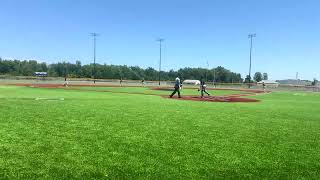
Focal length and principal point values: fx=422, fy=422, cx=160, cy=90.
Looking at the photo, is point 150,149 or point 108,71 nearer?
point 150,149

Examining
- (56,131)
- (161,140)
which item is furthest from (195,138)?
(56,131)

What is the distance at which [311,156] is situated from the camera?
8.55 metres

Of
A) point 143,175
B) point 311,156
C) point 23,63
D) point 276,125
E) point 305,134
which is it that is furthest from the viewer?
point 23,63

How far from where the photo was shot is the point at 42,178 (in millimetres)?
6270

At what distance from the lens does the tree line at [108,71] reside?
165 metres

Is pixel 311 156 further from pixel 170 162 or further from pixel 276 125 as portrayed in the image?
pixel 276 125

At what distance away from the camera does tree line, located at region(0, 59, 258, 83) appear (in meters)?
165

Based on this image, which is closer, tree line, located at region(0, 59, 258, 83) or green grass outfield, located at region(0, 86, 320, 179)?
green grass outfield, located at region(0, 86, 320, 179)

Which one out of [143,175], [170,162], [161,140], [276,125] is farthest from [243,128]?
[143,175]

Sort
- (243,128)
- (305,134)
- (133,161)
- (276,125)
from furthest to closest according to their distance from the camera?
1. (276,125)
2. (243,128)
3. (305,134)
4. (133,161)

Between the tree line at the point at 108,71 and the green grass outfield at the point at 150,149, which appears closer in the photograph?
the green grass outfield at the point at 150,149

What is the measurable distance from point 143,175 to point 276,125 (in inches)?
298

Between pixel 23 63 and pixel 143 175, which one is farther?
pixel 23 63

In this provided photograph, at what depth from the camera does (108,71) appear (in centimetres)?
16912
